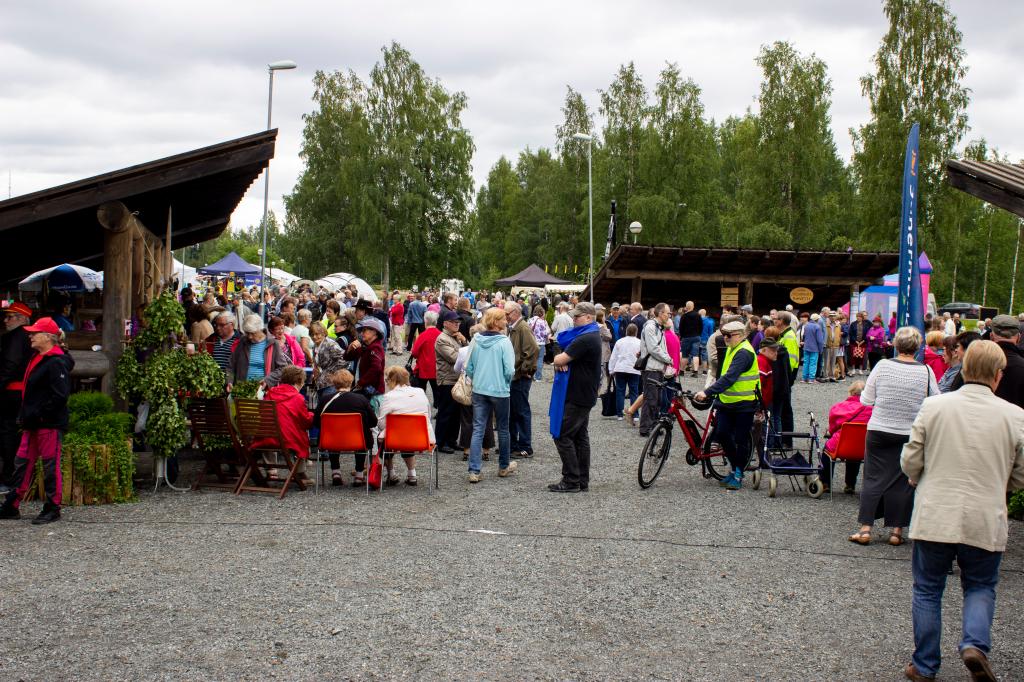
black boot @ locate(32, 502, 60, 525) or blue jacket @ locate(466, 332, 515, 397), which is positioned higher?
blue jacket @ locate(466, 332, 515, 397)

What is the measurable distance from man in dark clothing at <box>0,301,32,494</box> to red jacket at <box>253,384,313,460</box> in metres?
2.03

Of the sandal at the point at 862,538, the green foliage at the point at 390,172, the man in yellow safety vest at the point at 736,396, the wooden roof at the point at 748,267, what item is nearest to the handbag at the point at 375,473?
the man in yellow safety vest at the point at 736,396

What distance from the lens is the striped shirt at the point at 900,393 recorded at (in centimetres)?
706

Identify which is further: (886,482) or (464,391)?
(464,391)

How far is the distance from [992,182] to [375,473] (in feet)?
19.6

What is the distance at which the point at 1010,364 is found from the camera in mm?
6668

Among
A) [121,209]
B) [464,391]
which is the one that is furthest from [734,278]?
[121,209]

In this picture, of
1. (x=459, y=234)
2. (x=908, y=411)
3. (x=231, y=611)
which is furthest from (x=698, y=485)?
(x=459, y=234)

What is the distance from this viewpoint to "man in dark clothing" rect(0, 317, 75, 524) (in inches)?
298

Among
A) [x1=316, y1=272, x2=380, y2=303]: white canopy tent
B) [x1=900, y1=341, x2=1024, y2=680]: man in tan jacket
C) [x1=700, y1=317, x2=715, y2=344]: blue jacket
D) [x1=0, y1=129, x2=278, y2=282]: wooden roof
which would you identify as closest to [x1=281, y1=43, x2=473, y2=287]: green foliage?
[x1=316, y1=272, x2=380, y2=303]: white canopy tent

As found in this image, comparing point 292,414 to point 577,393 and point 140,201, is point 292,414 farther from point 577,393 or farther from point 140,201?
point 140,201

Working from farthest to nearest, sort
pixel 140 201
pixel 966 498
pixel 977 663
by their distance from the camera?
pixel 140 201
pixel 966 498
pixel 977 663

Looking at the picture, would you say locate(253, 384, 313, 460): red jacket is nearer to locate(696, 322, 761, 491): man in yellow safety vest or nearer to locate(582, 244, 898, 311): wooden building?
locate(696, 322, 761, 491): man in yellow safety vest

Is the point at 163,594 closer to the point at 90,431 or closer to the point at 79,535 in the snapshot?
the point at 79,535
